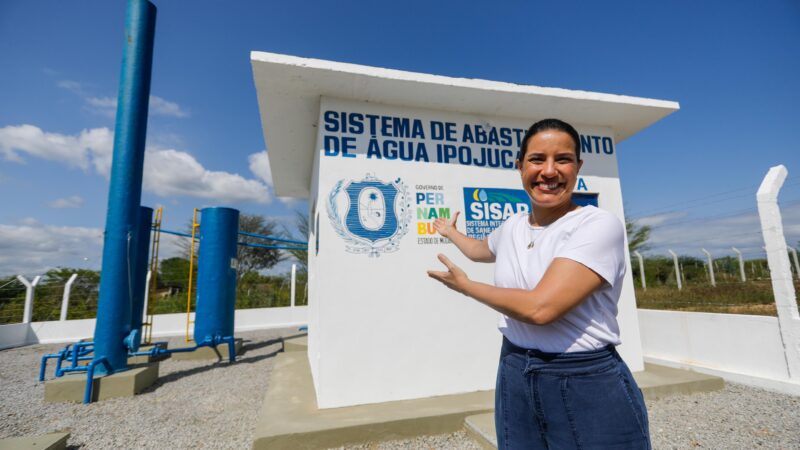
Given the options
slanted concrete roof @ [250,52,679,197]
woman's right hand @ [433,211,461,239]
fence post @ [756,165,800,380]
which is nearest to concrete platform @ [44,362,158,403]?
slanted concrete roof @ [250,52,679,197]

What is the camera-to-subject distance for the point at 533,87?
385 centimetres

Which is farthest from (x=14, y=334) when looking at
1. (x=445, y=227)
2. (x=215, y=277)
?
(x=445, y=227)

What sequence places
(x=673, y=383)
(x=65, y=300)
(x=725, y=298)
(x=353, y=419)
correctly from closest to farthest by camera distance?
(x=353, y=419) < (x=673, y=383) < (x=725, y=298) < (x=65, y=300)

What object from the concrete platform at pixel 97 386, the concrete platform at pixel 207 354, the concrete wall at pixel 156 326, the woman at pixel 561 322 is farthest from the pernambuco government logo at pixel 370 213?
the concrete wall at pixel 156 326

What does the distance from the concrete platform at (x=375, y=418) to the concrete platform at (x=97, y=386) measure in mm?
2242

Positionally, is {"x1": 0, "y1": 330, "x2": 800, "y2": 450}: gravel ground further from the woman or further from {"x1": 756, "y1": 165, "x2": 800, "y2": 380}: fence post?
the woman

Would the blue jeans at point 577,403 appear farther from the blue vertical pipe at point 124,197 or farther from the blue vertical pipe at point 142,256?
the blue vertical pipe at point 142,256

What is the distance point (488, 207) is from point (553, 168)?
2730 mm

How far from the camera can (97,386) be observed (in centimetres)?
437

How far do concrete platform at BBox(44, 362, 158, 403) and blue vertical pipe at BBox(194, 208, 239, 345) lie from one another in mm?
1623

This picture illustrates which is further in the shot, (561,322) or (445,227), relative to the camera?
(445,227)

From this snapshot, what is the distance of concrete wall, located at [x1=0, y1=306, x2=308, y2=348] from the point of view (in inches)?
351

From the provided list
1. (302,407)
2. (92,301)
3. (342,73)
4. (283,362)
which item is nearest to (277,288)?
(92,301)

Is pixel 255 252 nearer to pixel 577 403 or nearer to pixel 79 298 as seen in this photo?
Answer: pixel 79 298
